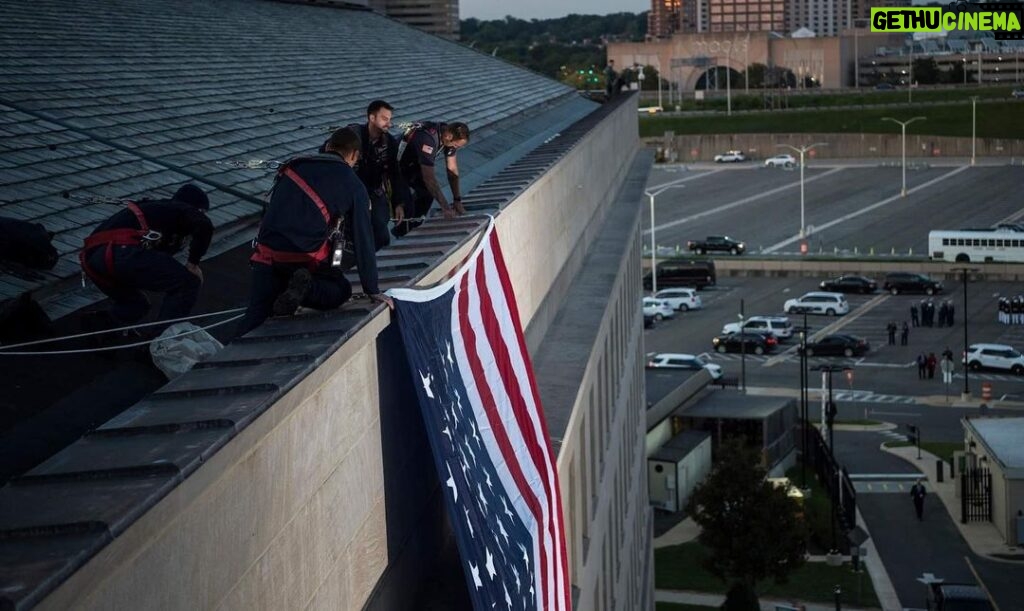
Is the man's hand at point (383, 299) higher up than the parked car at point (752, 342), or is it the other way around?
the man's hand at point (383, 299)

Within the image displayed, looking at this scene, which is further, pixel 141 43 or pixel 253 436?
pixel 141 43

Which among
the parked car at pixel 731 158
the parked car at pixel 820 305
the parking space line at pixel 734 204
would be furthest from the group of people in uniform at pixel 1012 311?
the parked car at pixel 731 158

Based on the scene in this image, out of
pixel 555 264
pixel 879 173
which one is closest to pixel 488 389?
pixel 555 264

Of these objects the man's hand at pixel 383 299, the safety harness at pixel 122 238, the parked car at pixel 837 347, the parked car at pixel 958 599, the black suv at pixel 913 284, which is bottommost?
the parked car at pixel 837 347

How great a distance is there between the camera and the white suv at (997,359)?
54.6 meters

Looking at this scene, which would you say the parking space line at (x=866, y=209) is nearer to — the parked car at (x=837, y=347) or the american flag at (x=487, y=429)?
the parked car at (x=837, y=347)

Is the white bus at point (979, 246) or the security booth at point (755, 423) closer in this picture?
the security booth at point (755, 423)

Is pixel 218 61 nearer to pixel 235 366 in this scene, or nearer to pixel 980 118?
pixel 235 366

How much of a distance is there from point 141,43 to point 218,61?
1.82 meters

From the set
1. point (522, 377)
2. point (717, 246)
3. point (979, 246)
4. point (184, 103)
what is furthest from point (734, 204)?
point (522, 377)

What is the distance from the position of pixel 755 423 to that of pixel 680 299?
2549 centimetres

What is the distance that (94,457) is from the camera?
4762 mm

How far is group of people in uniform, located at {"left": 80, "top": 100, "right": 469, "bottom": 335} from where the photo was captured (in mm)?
7344

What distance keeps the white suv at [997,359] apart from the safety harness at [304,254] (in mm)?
49664
